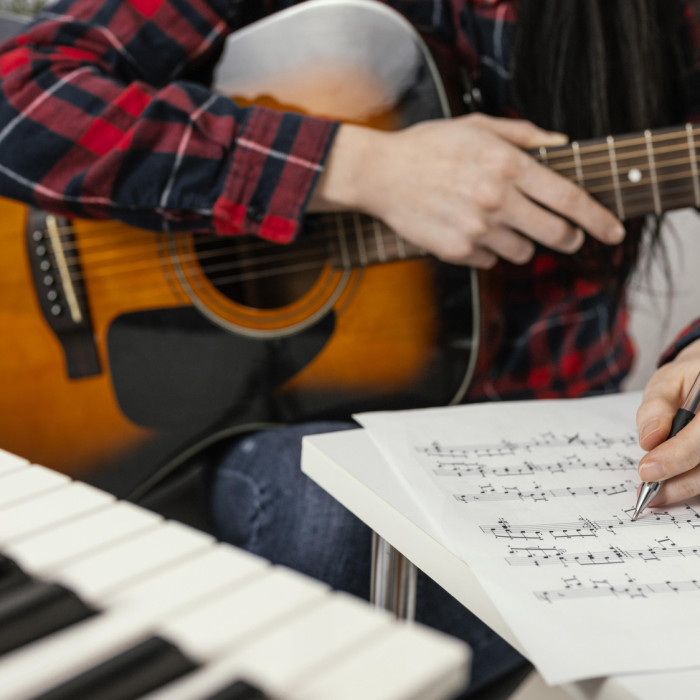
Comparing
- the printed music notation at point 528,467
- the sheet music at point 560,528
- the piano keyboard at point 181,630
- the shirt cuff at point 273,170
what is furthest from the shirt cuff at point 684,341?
the piano keyboard at point 181,630

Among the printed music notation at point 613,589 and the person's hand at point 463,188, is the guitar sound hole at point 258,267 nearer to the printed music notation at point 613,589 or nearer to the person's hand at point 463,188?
the person's hand at point 463,188

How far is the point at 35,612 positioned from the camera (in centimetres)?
26

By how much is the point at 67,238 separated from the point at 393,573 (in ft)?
1.97

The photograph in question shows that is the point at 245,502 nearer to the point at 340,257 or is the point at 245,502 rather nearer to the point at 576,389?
the point at 340,257

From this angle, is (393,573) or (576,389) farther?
(576,389)

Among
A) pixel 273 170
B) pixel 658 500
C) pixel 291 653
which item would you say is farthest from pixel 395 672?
pixel 273 170

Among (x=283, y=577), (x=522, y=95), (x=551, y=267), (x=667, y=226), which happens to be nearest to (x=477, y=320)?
(x=551, y=267)

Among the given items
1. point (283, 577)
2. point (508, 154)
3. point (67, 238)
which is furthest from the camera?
point (67, 238)

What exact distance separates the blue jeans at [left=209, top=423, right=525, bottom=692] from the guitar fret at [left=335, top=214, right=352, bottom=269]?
0.69ft

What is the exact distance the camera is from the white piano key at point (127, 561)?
0.89 feet

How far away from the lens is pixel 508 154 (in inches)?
32.5

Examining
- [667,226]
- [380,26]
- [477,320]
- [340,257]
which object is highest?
[380,26]

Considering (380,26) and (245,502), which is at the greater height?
(380,26)

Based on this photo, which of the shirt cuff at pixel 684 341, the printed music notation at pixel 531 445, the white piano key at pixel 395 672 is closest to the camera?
the white piano key at pixel 395 672
